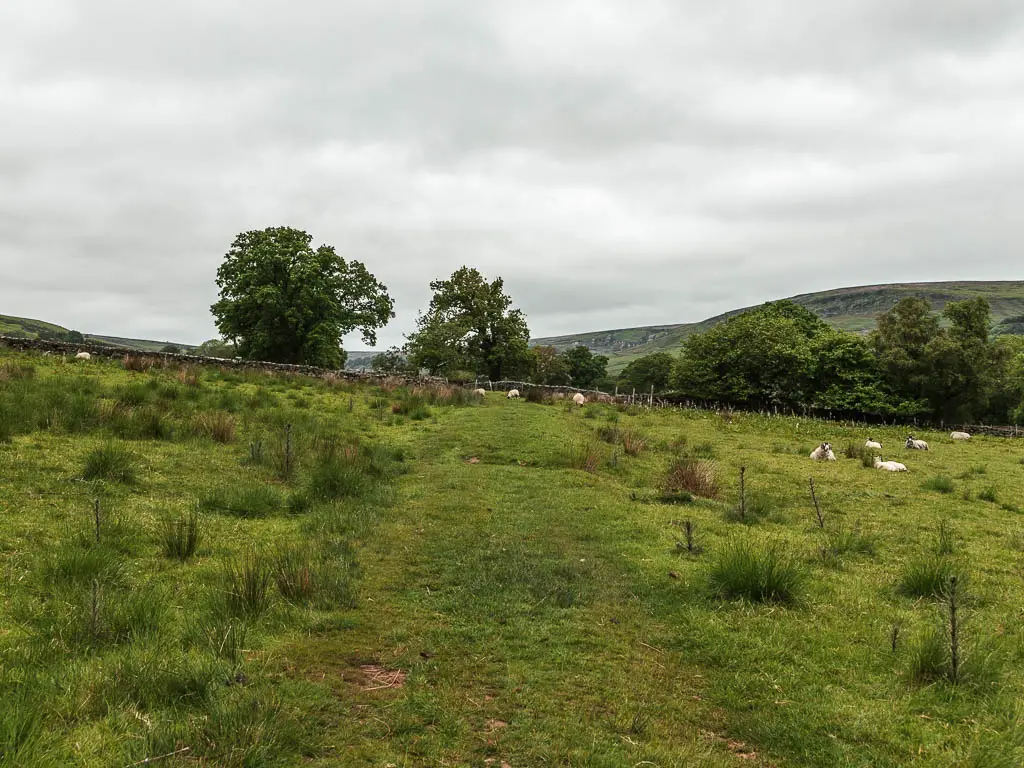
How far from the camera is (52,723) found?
301cm

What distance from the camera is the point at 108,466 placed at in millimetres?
7977

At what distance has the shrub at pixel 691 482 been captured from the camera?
10.9 metres

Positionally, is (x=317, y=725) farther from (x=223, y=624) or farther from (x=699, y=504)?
(x=699, y=504)

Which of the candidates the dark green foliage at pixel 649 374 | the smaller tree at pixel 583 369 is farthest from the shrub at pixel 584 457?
the smaller tree at pixel 583 369

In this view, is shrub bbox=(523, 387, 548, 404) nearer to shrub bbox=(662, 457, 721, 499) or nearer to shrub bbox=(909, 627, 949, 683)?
shrub bbox=(662, 457, 721, 499)

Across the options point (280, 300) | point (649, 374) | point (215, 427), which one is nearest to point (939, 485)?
point (215, 427)

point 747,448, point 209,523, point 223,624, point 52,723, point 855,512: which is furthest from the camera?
point 747,448

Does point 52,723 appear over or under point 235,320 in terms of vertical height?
under

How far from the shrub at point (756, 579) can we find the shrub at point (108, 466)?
26.3ft

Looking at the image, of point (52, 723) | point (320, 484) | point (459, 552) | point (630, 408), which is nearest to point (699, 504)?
point (459, 552)

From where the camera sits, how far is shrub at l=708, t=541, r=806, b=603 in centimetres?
579

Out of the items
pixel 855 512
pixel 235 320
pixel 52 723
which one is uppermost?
pixel 235 320

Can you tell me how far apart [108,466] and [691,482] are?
1010 cm

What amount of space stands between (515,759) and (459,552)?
3733 mm
